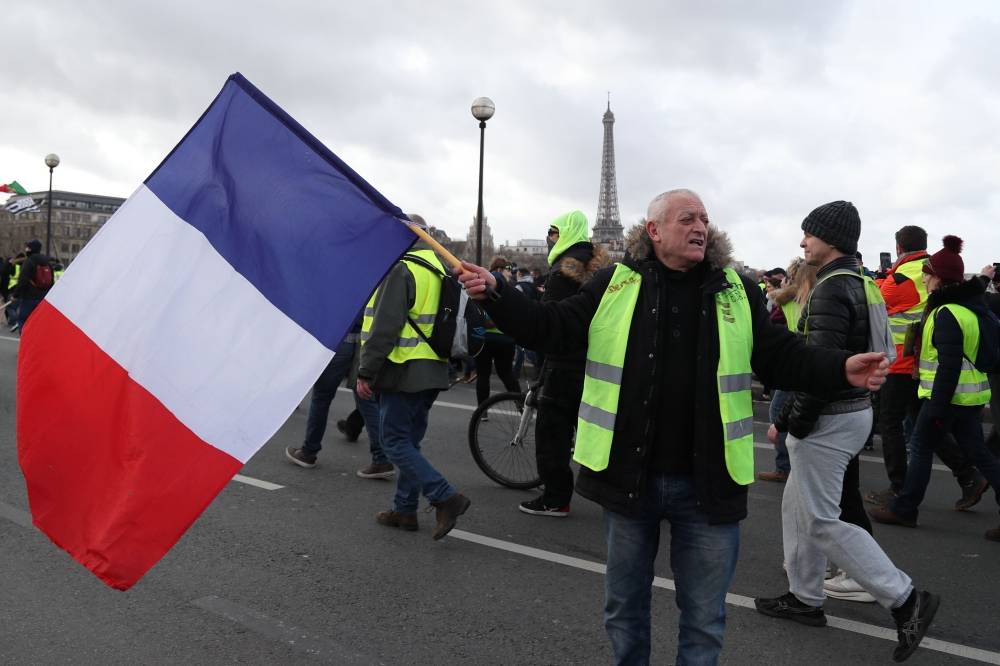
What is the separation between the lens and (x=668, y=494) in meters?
2.90

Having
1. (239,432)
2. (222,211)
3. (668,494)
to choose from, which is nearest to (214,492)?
(239,432)

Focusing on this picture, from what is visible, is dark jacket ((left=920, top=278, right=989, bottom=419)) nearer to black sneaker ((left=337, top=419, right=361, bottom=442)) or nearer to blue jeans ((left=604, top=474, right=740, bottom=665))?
blue jeans ((left=604, top=474, right=740, bottom=665))

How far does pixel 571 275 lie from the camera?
5613 mm

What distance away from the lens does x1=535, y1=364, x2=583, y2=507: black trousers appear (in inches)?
226

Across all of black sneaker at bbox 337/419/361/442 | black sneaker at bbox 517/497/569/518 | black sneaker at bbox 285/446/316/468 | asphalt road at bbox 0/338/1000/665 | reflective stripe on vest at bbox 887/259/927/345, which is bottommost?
asphalt road at bbox 0/338/1000/665

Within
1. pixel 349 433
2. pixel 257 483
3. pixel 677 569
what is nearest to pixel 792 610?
pixel 677 569

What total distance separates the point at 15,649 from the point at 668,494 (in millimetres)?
2768

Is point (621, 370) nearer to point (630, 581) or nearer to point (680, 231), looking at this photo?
point (680, 231)

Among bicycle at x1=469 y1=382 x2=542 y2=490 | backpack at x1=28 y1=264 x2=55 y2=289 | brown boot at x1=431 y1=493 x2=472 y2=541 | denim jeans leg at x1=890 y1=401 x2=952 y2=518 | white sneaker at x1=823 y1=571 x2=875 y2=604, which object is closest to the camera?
white sneaker at x1=823 y1=571 x2=875 y2=604

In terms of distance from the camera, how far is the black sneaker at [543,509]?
5957mm

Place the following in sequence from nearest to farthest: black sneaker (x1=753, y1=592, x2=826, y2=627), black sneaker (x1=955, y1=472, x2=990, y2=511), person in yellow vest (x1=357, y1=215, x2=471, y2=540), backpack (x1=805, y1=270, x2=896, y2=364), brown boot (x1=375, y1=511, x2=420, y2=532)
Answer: backpack (x1=805, y1=270, x2=896, y2=364) → black sneaker (x1=753, y1=592, x2=826, y2=627) → person in yellow vest (x1=357, y1=215, x2=471, y2=540) → brown boot (x1=375, y1=511, x2=420, y2=532) → black sneaker (x1=955, y1=472, x2=990, y2=511)

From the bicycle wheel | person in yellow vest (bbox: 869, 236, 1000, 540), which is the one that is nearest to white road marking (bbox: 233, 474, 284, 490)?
the bicycle wheel

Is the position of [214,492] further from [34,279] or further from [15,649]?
[34,279]

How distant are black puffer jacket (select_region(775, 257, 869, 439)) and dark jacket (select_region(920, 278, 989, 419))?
6.06 feet
